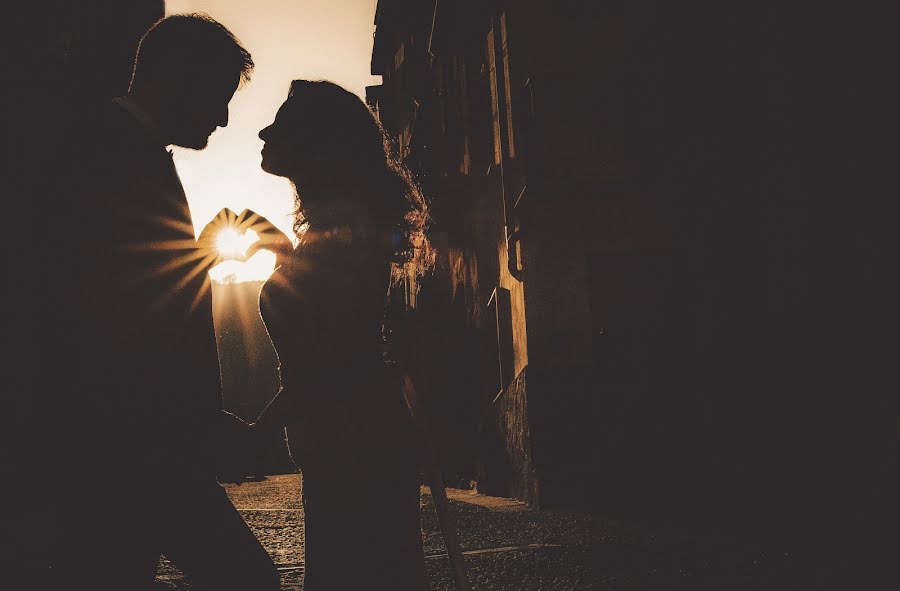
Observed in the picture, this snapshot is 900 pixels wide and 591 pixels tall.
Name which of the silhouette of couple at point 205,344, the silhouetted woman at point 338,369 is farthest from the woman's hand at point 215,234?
the silhouetted woman at point 338,369

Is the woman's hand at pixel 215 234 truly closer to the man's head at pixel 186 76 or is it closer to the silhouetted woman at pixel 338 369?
the silhouetted woman at pixel 338 369

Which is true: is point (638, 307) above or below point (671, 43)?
below

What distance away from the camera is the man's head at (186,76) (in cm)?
222

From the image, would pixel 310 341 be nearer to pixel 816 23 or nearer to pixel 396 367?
pixel 396 367

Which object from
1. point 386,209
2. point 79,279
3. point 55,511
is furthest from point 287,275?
point 55,511

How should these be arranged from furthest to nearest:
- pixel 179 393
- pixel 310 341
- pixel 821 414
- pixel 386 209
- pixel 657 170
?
pixel 657 170 → pixel 821 414 → pixel 386 209 → pixel 310 341 → pixel 179 393

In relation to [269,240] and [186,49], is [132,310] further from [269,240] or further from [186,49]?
[186,49]

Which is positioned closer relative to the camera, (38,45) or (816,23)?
(38,45)

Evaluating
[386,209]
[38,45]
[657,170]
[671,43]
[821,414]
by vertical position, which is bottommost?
[821,414]

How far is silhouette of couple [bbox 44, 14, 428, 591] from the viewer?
1.87m

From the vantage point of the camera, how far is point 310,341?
228 centimetres

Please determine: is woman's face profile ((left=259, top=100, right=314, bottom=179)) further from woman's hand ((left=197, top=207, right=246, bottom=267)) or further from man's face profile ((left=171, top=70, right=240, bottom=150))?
woman's hand ((left=197, top=207, right=246, bottom=267))

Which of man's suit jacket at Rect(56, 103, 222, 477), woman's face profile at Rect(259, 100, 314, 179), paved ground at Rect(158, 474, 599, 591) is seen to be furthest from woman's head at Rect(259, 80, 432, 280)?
paved ground at Rect(158, 474, 599, 591)

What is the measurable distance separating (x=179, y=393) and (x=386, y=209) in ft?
2.91
